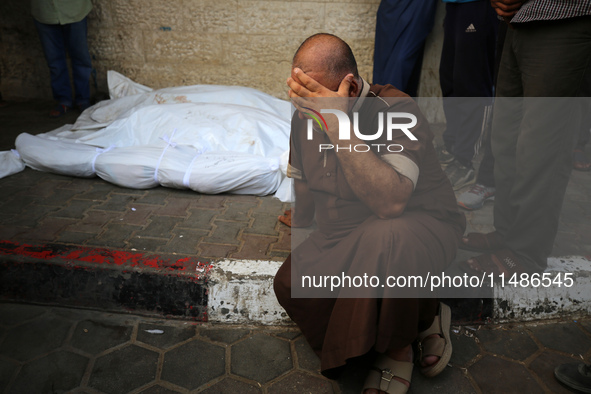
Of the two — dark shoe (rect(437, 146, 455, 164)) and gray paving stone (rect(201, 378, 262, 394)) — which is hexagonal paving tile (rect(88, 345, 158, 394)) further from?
dark shoe (rect(437, 146, 455, 164))

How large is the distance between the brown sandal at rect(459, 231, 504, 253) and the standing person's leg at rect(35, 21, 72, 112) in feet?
15.6

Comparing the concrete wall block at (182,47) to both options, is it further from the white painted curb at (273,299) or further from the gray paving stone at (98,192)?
the white painted curb at (273,299)

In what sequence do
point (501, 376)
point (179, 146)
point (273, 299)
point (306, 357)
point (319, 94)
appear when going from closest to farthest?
point (319, 94), point (501, 376), point (306, 357), point (273, 299), point (179, 146)

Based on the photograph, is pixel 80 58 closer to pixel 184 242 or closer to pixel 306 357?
pixel 184 242

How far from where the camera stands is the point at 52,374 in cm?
191

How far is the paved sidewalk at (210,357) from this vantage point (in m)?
1.89

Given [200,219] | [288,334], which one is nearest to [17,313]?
[200,219]

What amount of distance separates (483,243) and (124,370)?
1975 millimetres

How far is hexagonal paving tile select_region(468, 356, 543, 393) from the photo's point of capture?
74.5 inches

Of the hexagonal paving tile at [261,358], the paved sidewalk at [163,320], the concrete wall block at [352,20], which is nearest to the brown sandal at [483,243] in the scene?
the paved sidewalk at [163,320]

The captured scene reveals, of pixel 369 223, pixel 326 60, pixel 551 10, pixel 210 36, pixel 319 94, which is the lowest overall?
pixel 369 223

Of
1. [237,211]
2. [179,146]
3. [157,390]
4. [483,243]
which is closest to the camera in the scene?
[157,390]

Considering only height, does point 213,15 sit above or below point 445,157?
above

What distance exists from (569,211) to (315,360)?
2.22 metres
